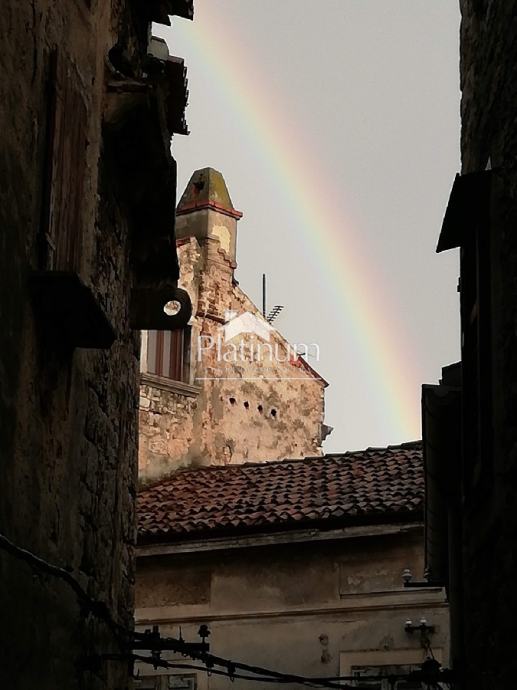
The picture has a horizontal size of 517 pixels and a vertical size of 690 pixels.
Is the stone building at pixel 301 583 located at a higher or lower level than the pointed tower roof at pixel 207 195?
lower

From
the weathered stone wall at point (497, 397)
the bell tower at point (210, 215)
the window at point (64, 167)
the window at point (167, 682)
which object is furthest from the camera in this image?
the bell tower at point (210, 215)

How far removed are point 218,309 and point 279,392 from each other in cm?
196

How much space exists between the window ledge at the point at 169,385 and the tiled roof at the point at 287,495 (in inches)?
81.2

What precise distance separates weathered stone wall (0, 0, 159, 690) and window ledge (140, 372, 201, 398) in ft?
39.8

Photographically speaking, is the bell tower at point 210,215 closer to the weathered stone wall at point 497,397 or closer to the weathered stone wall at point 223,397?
the weathered stone wall at point 223,397

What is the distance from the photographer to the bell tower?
24.2 m

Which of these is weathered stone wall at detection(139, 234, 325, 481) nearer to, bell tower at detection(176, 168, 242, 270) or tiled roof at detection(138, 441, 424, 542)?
bell tower at detection(176, 168, 242, 270)

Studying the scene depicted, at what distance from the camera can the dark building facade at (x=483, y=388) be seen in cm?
705

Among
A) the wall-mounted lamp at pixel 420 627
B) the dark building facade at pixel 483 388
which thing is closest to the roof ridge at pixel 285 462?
the wall-mounted lamp at pixel 420 627

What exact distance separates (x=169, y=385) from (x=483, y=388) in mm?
14415

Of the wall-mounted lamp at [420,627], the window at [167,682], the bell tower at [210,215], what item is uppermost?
the bell tower at [210,215]

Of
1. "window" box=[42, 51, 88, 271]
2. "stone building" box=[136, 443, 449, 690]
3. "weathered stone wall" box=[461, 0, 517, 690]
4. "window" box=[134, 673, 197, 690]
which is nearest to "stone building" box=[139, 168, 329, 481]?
"stone building" box=[136, 443, 449, 690]

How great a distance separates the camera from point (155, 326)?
9.43 metres

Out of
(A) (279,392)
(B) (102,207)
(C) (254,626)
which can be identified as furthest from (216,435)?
(B) (102,207)
